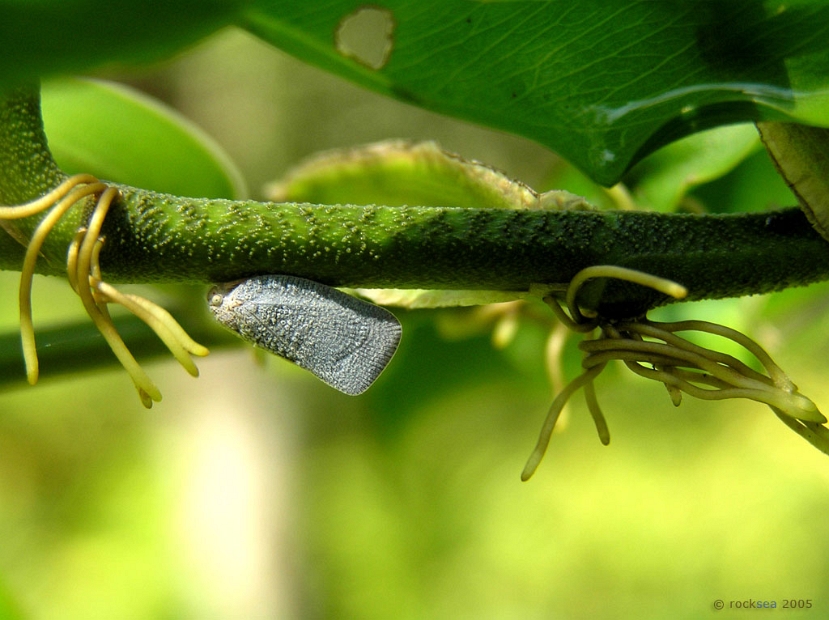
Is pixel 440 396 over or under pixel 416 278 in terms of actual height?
under

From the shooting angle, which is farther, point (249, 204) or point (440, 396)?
point (440, 396)

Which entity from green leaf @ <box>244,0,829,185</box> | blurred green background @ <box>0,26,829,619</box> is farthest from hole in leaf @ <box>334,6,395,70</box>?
blurred green background @ <box>0,26,829,619</box>

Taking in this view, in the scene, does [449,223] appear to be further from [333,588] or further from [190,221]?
[333,588]

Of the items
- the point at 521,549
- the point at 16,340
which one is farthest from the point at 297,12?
the point at 521,549

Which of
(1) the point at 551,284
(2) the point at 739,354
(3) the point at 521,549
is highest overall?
(1) the point at 551,284

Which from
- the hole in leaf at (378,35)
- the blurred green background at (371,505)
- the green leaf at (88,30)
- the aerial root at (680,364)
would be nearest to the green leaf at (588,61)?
the hole in leaf at (378,35)

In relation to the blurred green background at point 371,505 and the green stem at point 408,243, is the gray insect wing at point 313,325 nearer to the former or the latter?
the green stem at point 408,243
